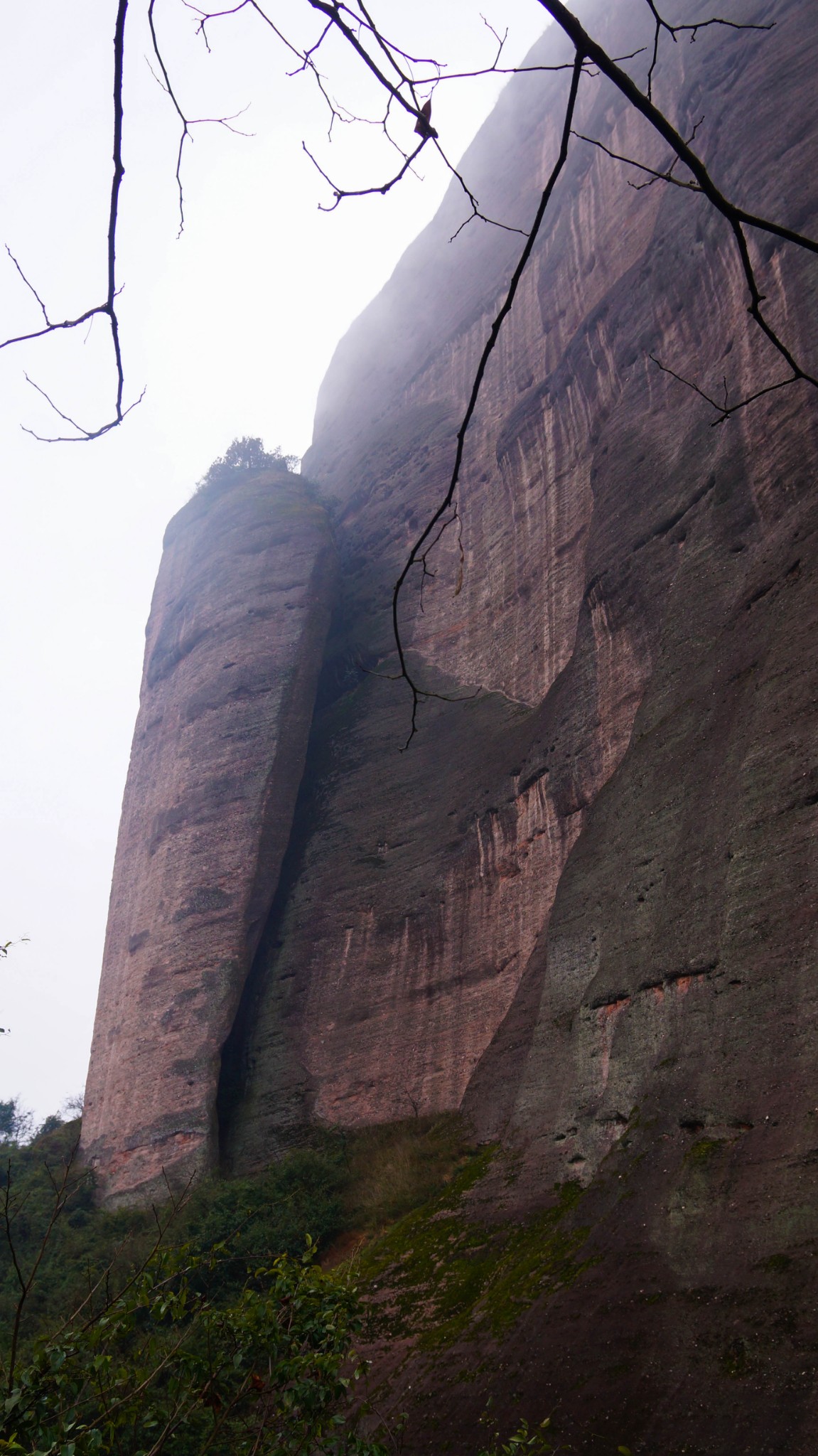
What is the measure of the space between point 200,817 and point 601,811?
10114 mm

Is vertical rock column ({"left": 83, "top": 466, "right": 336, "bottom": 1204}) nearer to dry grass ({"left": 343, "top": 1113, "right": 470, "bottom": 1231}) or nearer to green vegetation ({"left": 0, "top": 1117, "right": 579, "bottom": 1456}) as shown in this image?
A: green vegetation ({"left": 0, "top": 1117, "right": 579, "bottom": 1456})

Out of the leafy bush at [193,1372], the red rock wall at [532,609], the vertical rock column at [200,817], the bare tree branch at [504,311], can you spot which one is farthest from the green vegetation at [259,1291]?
the bare tree branch at [504,311]

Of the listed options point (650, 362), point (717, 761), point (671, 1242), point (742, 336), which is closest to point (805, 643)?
point (717, 761)

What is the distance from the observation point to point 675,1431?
5758 mm

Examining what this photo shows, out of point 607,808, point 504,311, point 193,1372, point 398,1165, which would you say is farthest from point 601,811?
point 504,311

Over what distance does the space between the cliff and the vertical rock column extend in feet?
1.15

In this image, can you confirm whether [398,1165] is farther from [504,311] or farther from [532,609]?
[504,311]

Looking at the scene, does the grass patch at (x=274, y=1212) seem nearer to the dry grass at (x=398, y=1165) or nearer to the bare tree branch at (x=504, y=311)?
the dry grass at (x=398, y=1165)

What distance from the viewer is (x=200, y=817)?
2012 cm

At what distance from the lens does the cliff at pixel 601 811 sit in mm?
7000

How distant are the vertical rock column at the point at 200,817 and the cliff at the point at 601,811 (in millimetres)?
351

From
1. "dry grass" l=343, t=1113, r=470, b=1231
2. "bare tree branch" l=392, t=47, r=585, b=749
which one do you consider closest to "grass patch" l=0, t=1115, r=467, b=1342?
"dry grass" l=343, t=1113, r=470, b=1231

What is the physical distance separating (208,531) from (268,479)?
7.73 feet

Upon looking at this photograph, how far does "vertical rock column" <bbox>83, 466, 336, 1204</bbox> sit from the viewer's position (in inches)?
697
